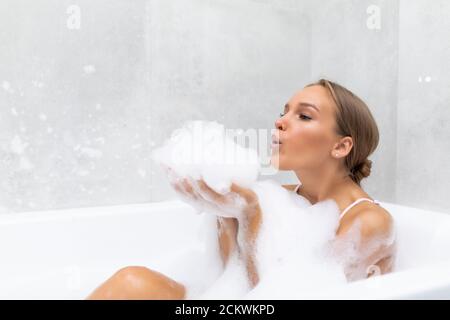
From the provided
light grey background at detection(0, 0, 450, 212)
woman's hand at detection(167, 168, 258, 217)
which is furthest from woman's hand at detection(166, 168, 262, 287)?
light grey background at detection(0, 0, 450, 212)

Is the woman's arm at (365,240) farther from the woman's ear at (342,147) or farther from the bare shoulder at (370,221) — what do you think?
the woman's ear at (342,147)

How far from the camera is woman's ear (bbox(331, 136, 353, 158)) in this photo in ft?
3.64

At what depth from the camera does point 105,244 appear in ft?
4.35

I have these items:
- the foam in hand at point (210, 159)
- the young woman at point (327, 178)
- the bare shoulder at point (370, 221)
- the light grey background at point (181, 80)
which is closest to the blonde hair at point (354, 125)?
the young woman at point (327, 178)

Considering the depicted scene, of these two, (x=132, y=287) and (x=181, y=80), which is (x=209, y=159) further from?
(x=181, y=80)

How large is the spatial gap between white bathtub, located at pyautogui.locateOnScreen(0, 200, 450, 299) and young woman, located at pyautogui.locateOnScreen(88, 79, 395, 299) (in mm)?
177

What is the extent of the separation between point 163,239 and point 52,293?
1.21 feet

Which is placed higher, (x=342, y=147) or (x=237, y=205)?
(x=342, y=147)

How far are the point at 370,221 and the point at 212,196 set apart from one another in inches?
14.6

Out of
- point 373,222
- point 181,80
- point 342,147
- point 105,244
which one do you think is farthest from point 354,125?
point 105,244

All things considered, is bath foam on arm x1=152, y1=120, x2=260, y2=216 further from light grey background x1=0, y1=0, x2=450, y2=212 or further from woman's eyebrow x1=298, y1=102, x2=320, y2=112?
light grey background x1=0, y1=0, x2=450, y2=212
